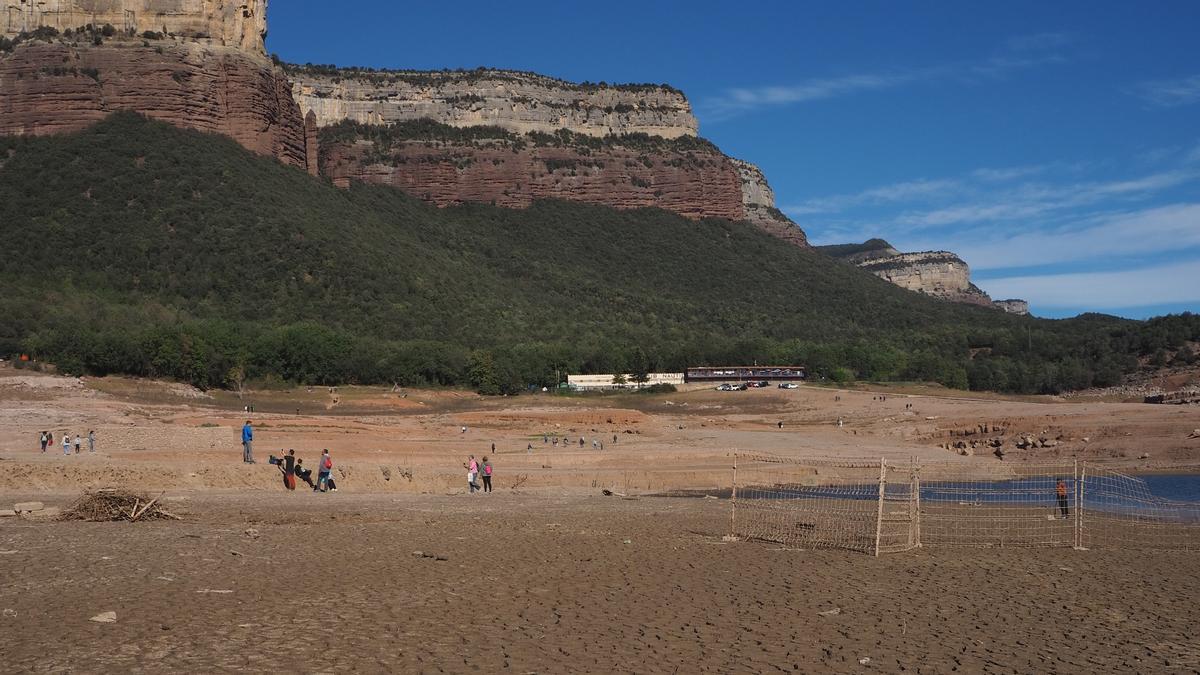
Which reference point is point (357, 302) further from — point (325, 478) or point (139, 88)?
point (325, 478)

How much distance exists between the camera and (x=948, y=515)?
23922 millimetres

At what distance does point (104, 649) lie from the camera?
9359 mm

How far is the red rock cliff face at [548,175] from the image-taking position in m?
129

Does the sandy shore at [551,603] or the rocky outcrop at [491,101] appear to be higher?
the rocky outcrop at [491,101]

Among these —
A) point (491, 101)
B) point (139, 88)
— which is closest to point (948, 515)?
point (139, 88)

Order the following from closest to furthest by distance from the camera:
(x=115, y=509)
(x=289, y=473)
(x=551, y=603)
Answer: (x=551, y=603) → (x=115, y=509) → (x=289, y=473)

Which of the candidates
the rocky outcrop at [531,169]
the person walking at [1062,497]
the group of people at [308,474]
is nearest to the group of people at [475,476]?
the group of people at [308,474]

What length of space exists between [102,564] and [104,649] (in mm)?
4628

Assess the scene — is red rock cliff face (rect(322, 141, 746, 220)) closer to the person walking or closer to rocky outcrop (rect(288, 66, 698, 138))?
rocky outcrop (rect(288, 66, 698, 138))

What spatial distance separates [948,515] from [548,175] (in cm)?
11485

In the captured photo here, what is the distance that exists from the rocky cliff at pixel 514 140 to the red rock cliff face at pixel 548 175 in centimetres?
13

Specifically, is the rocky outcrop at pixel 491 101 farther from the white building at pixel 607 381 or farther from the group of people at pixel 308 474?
the group of people at pixel 308 474

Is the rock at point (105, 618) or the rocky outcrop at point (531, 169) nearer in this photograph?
the rock at point (105, 618)

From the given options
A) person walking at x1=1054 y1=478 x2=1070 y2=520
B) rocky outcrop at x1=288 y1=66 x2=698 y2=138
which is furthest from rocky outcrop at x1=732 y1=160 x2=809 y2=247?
person walking at x1=1054 y1=478 x2=1070 y2=520
